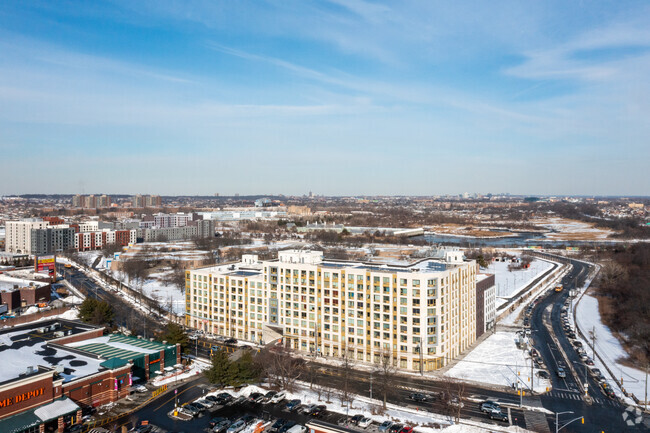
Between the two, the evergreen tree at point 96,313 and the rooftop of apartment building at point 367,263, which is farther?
the evergreen tree at point 96,313

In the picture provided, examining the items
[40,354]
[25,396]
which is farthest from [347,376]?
[40,354]

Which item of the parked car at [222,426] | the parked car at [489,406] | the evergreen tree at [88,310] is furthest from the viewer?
the evergreen tree at [88,310]

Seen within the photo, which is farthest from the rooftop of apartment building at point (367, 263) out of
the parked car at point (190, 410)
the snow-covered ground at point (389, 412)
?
the parked car at point (190, 410)

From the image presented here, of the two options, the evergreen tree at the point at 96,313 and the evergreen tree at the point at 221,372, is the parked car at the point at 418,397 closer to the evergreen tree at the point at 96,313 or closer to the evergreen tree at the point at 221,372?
the evergreen tree at the point at 221,372

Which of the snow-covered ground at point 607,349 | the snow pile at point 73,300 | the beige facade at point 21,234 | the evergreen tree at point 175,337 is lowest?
the snow-covered ground at point 607,349

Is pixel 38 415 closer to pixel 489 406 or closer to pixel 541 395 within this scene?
pixel 489 406

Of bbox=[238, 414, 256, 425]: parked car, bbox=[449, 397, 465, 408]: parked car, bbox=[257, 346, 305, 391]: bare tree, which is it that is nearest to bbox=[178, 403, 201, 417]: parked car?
bbox=[238, 414, 256, 425]: parked car
